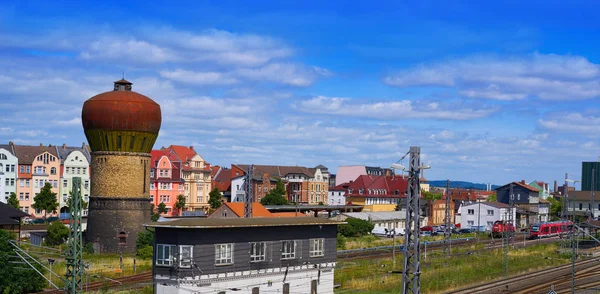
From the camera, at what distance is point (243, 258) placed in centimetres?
4138

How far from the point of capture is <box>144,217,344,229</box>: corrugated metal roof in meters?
39.1

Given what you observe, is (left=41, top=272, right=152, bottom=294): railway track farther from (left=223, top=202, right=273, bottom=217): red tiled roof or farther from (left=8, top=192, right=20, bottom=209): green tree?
(left=8, top=192, right=20, bottom=209): green tree

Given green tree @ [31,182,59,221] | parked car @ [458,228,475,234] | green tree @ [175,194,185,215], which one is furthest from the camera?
green tree @ [175,194,185,215]

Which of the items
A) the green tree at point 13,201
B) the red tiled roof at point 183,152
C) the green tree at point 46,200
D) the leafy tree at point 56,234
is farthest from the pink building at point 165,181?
the leafy tree at point 56,234

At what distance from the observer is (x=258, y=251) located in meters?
42.3

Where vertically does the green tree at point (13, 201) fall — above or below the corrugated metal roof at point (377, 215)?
above

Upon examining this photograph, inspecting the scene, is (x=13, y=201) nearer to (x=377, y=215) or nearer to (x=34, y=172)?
(x=34, y=172)

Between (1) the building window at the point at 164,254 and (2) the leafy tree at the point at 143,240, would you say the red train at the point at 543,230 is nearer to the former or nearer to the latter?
(2) the leafy tree at the point at 143,240

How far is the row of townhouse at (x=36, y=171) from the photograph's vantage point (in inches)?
4050

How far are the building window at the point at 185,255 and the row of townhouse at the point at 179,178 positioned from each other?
7601cm

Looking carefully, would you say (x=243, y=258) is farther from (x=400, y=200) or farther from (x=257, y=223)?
(x=400, y=200)

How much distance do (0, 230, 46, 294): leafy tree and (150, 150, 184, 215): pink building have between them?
65559 millimetres

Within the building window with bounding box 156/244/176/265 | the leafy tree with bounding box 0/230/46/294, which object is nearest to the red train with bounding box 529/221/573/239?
the leafy tree with bounding box 0/230/46/294

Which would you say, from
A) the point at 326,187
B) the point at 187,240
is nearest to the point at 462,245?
A: the point at 187,240
